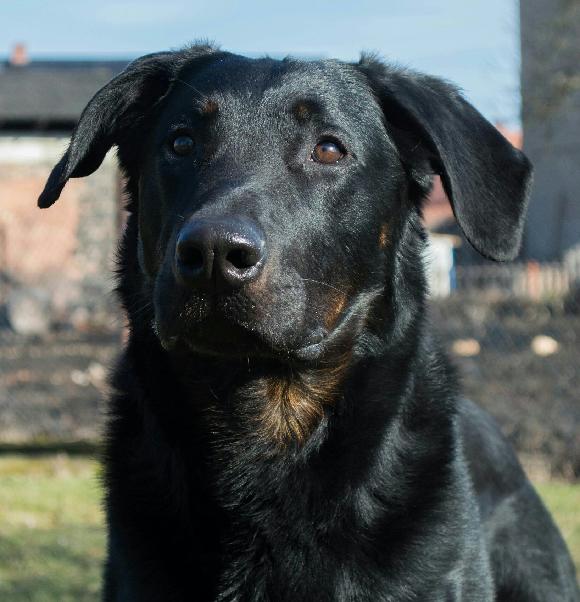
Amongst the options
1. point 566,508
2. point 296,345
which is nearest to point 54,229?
point 566,508

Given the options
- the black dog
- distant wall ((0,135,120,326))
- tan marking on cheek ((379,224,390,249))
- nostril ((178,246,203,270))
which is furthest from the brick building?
nostril ((178,246,203,270))

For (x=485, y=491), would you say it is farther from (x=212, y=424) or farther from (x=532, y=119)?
(x=532, y=119)

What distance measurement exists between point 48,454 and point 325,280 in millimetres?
7211

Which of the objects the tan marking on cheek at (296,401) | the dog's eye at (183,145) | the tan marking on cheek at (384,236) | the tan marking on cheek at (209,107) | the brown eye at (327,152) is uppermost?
the tan marking on cheek at (209,107)

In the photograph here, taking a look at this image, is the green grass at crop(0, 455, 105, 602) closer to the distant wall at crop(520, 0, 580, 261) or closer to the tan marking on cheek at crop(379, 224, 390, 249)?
the tan marking on cheek at crop(379, 224, 390, 249)

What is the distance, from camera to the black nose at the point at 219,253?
2594 mm

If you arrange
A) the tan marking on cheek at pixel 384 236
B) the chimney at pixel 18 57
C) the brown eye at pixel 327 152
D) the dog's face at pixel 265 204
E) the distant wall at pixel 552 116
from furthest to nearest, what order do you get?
the chimney at pixel 18 57 → the distant wall at pixel 552 116 → the tan marking on cheek at pixel 384 236 → the brown eye at pixel 327 152 → the dog's face at pixel 265 204

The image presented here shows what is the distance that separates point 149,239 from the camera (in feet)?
10.5

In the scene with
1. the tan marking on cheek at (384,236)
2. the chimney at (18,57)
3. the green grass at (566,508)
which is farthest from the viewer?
the chimney at (18,57)

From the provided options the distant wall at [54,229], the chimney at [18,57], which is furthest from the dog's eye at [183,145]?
the chimney at [18,57]

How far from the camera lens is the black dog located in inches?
116

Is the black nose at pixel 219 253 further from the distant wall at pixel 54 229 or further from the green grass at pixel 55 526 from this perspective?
the distant wall at pixel 54 229

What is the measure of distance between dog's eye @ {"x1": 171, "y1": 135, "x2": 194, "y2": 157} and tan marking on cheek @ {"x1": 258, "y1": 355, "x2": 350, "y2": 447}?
74 cm

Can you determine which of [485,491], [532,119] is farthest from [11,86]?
[485,491]
